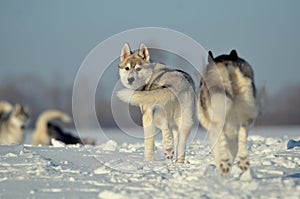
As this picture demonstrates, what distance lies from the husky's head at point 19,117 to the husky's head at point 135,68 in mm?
12321

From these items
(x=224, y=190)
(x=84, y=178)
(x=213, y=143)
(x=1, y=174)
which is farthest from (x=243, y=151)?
(x=1, y=174)

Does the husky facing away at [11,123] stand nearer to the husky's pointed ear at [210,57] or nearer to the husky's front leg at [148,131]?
the husky's front leg at [148,131]

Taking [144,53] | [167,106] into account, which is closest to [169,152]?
[167,106]

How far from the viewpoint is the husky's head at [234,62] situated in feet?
20.2

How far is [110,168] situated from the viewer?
762cm

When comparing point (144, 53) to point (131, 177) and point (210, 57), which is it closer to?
point (210, 57)

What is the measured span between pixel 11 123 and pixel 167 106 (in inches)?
555

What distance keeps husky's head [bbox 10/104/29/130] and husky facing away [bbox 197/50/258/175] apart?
16314 millimetres

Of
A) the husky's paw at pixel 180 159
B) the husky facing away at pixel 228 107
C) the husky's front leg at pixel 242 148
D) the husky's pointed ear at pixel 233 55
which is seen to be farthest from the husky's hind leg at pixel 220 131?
the husky's paw at pixel 180 159

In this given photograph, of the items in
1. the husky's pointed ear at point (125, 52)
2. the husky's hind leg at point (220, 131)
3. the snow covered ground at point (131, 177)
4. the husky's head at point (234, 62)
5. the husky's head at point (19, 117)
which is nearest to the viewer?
the snow covered ground at point (131, 177)

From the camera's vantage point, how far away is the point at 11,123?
21.6m

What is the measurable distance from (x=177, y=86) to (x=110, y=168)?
1.87m

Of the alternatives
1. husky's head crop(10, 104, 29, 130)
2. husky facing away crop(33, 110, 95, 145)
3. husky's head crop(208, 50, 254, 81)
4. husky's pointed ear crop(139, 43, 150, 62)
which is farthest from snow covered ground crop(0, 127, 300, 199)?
husky's head crop(10, 104, 29, 130)

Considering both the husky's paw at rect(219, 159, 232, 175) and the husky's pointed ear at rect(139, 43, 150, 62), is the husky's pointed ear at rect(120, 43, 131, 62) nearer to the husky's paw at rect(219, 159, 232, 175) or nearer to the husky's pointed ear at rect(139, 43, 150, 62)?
the husky's pointed ear at rect(139, 43, 150, 62)
